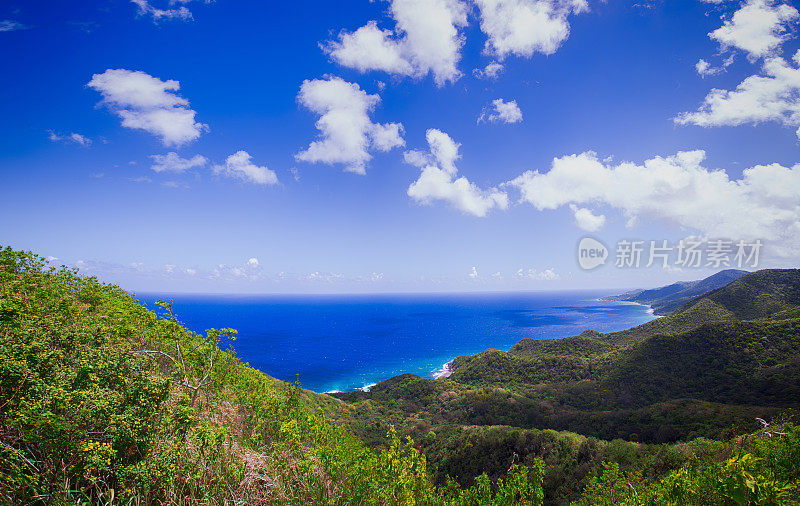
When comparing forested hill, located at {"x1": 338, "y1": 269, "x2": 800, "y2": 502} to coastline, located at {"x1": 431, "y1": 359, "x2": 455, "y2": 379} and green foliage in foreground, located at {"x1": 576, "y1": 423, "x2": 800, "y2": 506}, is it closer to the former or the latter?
coastline, located at {"x1": 431, "y1": 359, "x2": 455, "y2": 379}

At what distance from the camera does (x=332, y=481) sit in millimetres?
5930

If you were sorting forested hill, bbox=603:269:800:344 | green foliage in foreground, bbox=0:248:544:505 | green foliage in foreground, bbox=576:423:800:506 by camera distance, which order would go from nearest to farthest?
green foliage in foreground, bbox=576:423:800:506, green foliage in foreground, bbox=0:248:544:505, forested hill, bbox=603:269:800:344

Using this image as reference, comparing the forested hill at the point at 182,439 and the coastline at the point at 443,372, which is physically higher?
the forested hill at the point at 182,439

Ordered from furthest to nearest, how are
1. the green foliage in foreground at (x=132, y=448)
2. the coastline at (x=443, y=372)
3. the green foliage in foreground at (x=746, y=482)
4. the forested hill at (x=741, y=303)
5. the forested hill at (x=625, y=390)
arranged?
the coastline at (x=443, y=372) → the forested hill at (x=741, y=303) → the forested hill at (x=625, y=390) → the green foliage in foreground at (x=132, y=448) → the green foliage in foreground at (x=746, y=482)

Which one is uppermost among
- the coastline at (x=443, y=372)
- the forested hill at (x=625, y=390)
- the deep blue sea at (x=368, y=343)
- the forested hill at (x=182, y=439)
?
the forested hill at (x=182, y=439)

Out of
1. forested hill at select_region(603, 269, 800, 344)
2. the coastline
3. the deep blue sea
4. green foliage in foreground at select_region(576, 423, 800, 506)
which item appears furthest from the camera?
the deep blue sea

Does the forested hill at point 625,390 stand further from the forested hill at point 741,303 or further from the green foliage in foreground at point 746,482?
the green foliage in foreground at point 746,482

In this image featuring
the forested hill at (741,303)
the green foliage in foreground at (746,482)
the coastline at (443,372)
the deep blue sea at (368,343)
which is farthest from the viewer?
the deep blue sea at (368,343)

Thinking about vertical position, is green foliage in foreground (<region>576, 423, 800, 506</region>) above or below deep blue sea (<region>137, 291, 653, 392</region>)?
above

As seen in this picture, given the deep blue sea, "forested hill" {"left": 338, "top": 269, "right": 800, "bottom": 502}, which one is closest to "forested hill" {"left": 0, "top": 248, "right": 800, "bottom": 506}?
"forested hill" {"left": 338, "top": 269, "right": 800, "bottom": 502}

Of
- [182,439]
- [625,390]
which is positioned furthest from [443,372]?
[182,439]

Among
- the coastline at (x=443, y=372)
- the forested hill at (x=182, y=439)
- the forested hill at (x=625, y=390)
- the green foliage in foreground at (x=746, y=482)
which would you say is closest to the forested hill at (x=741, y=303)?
the forested hill at (x=625, y=390)

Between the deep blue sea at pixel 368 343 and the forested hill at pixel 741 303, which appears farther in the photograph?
the deep blue sea at pixel 368 343

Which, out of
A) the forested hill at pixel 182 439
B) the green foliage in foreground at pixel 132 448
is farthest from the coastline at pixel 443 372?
the green foliage in foreground at pixel 132 448
